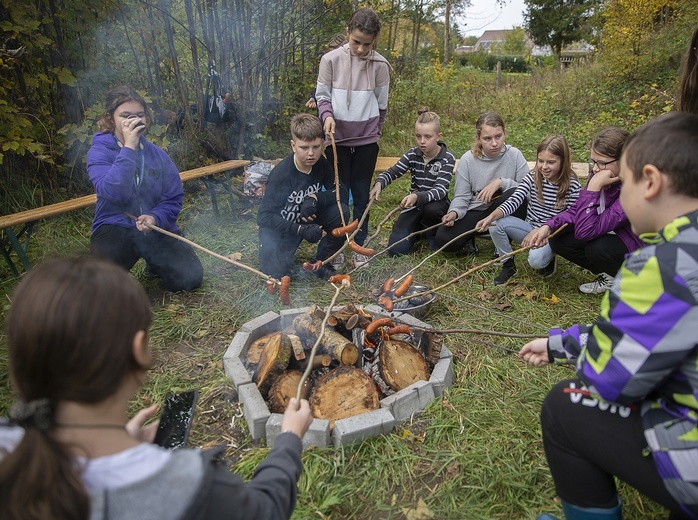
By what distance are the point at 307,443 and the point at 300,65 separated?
7.04 meters

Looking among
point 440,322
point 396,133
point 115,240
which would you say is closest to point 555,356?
point 440,322

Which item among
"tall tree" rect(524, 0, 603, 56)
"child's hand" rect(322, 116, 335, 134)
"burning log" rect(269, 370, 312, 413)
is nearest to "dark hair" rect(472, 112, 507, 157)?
"child's hand" rect(322, 116, 335, 134)

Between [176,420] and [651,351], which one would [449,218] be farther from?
[651,351]

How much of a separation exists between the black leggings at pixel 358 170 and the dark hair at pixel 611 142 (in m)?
2.17

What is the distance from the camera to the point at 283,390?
2.78 meters

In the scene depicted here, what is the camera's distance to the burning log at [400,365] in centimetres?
292

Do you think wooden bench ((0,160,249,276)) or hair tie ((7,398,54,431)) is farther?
wooden bench ((0,160,249,276))

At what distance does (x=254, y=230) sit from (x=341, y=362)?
3347 millimetres

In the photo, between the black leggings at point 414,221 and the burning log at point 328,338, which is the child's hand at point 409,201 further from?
the burning log at point 328,338

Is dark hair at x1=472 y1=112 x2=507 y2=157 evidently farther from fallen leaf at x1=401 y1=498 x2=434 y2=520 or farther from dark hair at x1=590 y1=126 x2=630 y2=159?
fallen leaf at x1=401 y1=498 x2=434 y2=520

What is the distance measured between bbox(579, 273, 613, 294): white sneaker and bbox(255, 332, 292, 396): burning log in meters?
2.81

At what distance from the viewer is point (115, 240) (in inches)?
156

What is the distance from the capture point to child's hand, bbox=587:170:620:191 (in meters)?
3.62

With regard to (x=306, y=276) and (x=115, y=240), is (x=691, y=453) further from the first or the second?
(x=115, y=240)
